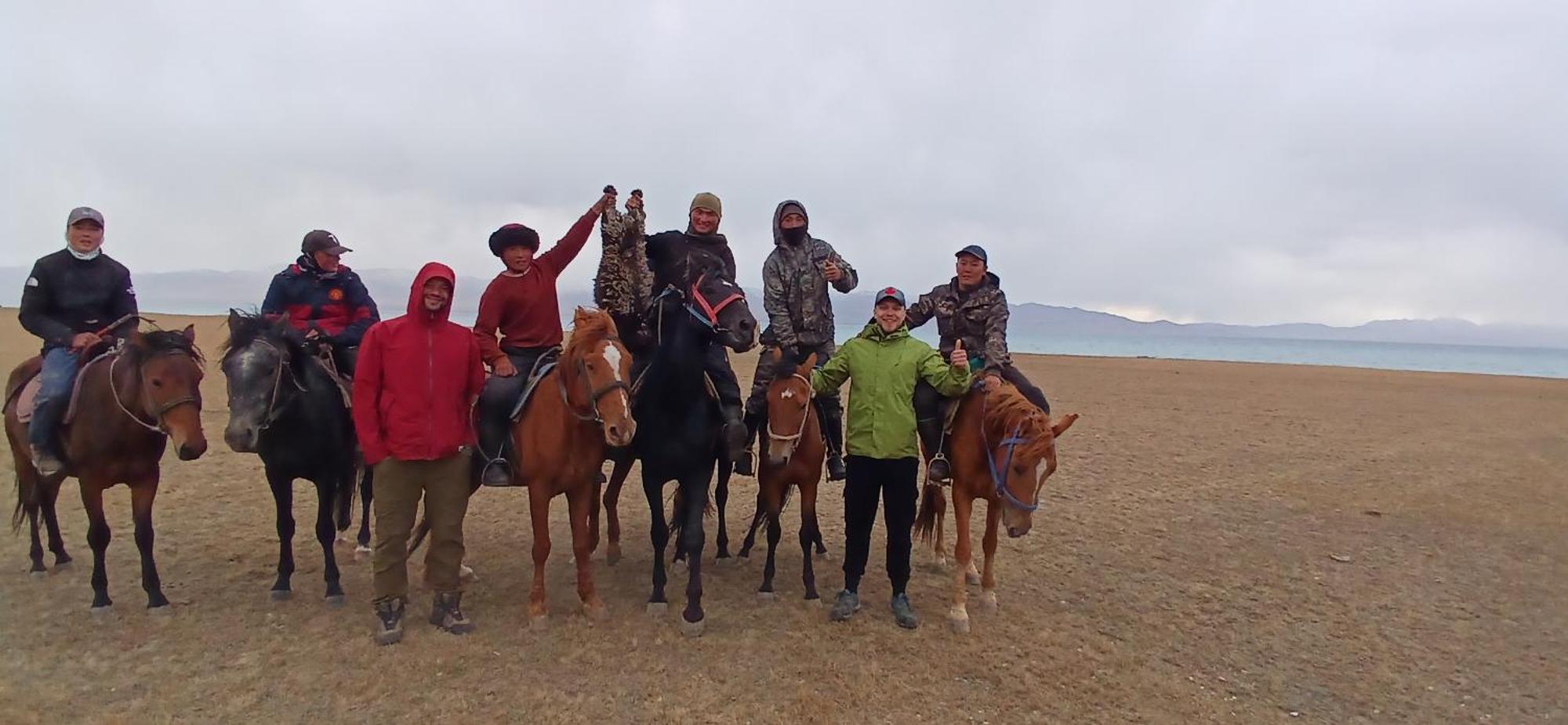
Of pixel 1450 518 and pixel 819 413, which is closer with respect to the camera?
pixel 819 413

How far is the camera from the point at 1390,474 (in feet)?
35.9

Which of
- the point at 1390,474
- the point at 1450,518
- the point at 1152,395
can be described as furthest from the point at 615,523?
the point at 1152,395

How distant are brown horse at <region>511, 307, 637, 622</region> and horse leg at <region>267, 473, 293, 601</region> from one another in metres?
1.71

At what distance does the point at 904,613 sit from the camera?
5289 mm

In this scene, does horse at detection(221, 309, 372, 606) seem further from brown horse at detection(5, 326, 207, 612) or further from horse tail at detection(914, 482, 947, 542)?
horse tail at detection(914, 482, 947, 542)

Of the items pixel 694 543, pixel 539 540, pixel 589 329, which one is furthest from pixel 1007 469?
pixel 539 540

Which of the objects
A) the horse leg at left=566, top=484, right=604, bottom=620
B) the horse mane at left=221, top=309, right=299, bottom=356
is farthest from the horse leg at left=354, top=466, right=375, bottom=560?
the horse leg at left=566, top=484, right=604, bottom=620

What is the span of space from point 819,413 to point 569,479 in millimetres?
1890

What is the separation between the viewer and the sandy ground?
4199 mm

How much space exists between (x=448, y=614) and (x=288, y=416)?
179 cm

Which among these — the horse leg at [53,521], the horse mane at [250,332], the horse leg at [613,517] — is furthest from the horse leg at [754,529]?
the horse leg at [53,521]

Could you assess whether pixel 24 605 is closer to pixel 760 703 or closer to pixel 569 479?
pixel 569 479

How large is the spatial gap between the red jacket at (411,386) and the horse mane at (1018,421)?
343cm

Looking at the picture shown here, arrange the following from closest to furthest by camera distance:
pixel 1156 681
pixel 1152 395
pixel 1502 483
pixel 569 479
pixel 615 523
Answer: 1. pixel 1156 681
2. pixel 569 479
3. pixel 615 523
4. pixel 1502 483
5. pixel 1152 395
